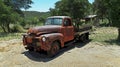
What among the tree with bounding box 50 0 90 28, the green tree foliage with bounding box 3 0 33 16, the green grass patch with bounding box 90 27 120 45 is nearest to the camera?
the green grass patch with bounding box 90 27 120 45

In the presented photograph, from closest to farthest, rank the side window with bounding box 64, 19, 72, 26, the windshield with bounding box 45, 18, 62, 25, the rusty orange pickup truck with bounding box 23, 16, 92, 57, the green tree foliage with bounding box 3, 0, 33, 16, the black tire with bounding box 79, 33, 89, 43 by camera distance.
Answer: the rusty orange pickup truck with bounding box 23, 16, 92, 57 < the windshield with bounding box 45, 18, 62, 25 < the side window with bounding box 64, 19, 72, 26 < the black tire with bounding box 79, 33, 89, 43 < the green tree foliage with bounding box 3, 0, 33, 16

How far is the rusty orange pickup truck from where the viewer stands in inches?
406

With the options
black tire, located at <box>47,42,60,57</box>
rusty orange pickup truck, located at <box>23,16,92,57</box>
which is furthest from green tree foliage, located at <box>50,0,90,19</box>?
black tire, located at <box>47,42,60,57</box>

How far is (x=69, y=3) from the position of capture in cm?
2806

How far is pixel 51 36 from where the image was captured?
10547 mm

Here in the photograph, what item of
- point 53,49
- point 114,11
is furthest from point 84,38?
point 53,49

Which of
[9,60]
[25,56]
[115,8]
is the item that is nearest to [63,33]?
[25,56]

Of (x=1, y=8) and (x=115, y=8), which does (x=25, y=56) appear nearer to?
(x=115, y=8)

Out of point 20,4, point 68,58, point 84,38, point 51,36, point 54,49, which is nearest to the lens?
point 68,58

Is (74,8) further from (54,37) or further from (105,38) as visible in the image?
(54,37)

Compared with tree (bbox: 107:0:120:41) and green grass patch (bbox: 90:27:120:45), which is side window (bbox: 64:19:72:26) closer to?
green grass patch (bbox: 90:27:120:45)

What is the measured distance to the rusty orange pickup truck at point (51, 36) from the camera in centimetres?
Answer: 1032

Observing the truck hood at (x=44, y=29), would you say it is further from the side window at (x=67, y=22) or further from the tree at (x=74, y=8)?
the tree at (x=74, y=8)

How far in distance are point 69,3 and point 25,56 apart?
1828cm
